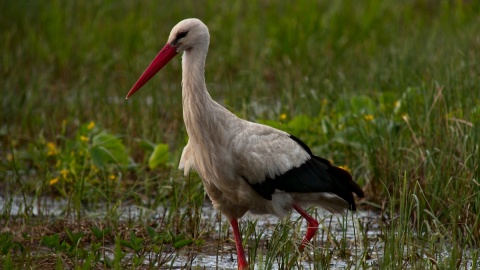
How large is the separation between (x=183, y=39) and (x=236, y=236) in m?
1.11

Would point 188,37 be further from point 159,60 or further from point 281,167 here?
point 281,167

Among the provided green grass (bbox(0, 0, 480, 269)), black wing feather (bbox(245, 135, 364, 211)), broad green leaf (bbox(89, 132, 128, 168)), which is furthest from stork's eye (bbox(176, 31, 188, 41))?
broad green leaf (bbox(89, 132, 128, 168))

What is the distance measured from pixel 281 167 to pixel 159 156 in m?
1.63

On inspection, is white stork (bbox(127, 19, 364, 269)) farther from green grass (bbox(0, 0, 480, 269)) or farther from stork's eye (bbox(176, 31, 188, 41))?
green grass (bbox(0, 0, 480, 269))

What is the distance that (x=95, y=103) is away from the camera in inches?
320

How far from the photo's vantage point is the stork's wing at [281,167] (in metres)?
4.93

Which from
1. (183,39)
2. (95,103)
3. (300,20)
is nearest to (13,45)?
(95,103)

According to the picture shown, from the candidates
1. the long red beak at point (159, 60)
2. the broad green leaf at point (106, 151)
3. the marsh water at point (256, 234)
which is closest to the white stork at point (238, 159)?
the long red beak at point (159, 60)

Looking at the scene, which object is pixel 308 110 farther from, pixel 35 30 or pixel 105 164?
pixel 35 30

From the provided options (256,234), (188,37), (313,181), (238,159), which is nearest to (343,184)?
(313,181)

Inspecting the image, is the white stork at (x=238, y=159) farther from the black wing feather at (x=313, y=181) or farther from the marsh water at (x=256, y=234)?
the marsh water at (x=256, y=234)

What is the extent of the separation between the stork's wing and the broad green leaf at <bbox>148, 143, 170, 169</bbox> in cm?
149

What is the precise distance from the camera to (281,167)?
509cm

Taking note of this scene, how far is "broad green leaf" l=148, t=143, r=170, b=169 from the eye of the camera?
21.3 ft
